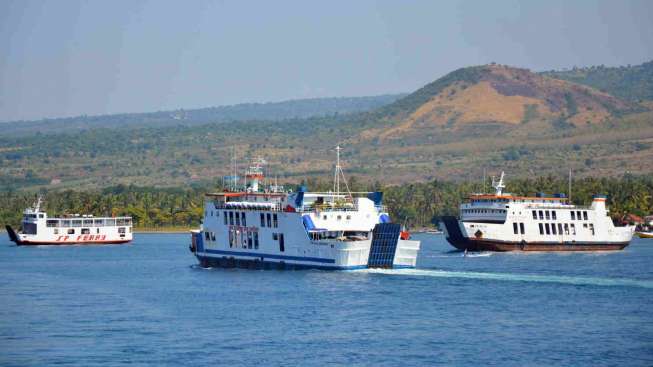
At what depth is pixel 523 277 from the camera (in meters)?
73.6

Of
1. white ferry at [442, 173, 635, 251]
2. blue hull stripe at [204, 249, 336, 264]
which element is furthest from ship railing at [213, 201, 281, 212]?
→ white ferry at [442, 173, 635, 251]

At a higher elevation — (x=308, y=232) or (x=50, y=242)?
(x=308, y=232)

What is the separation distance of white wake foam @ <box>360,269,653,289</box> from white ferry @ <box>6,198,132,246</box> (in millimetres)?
69299

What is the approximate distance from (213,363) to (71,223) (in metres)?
97.5

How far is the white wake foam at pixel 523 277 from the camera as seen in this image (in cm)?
7006

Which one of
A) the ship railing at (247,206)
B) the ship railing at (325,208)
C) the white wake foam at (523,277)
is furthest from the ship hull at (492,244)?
the ship railing at (325,208)

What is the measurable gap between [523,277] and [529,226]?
118 ft

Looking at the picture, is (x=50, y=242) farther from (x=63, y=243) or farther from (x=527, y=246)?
(x=527, y=246)

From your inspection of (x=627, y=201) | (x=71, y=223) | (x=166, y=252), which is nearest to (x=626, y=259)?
(x=166, y=252)

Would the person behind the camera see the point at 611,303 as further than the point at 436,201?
No

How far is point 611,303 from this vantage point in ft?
201

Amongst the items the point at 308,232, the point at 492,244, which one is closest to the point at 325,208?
the point at 308,232

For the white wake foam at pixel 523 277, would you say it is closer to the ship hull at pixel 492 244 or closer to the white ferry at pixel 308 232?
the white ferry at pixel 308 232

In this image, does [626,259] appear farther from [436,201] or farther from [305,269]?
[436,201]
